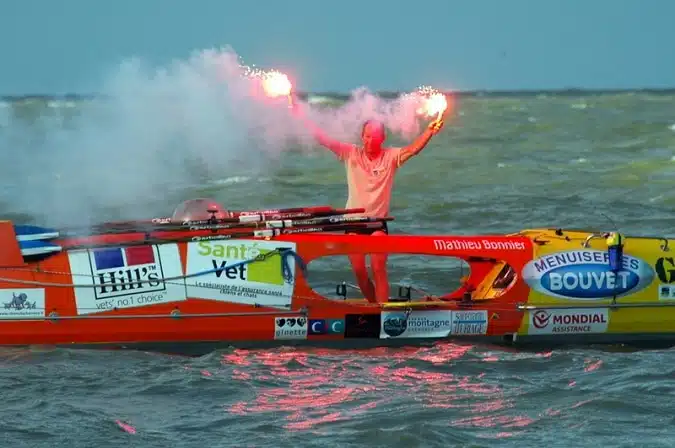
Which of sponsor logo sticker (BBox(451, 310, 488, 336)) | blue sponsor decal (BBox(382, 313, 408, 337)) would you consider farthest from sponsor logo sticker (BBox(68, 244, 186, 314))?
sponsor logo sticker (BBox(451, 310, 488, 336))

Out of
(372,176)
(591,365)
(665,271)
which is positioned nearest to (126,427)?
(372,176)

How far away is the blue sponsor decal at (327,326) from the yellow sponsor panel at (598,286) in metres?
1.82

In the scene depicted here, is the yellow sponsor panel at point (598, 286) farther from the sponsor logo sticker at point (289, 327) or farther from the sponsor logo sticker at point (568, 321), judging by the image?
the sponsor logo sticker at point (289, 327)

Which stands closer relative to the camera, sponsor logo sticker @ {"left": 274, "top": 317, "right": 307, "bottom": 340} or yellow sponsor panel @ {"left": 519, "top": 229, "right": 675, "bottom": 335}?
sponsor logo sticker @ {"left": 274, "top": 317, "right": 307, "bottom": 340}

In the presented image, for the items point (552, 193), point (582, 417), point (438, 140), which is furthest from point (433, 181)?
point (582, 417)

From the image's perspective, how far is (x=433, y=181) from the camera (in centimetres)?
3203

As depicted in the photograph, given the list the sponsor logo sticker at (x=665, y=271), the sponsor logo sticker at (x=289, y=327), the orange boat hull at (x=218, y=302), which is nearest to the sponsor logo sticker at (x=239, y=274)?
the orange boat hull at (x=218, y=302)

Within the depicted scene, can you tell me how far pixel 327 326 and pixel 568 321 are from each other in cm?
241

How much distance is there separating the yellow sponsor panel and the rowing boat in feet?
0.04

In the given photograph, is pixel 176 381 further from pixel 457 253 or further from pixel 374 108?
pixel 374 108

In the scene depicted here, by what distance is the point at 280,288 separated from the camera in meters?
13.1

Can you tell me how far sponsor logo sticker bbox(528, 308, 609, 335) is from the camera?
13594 mm

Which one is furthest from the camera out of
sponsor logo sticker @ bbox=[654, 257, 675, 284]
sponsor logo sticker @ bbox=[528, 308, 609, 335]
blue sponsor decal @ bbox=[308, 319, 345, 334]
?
sponsor logo sticker @ bbox=[654, 257, 675, 284]

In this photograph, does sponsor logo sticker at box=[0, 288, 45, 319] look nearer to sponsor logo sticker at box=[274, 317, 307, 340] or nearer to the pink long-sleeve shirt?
sponsor logo sticker at box=[274, 317, 307, 340]
